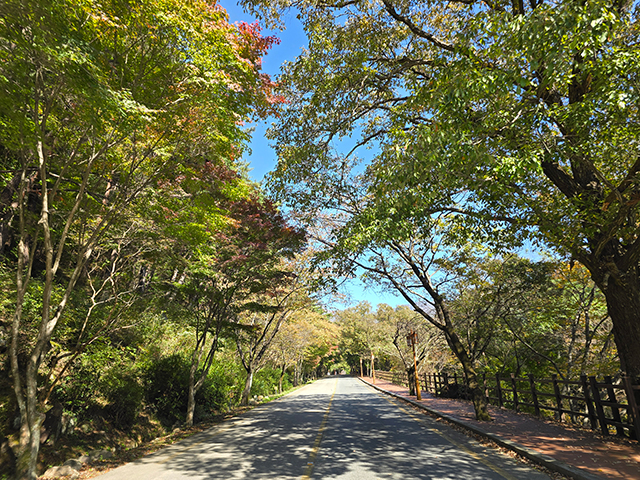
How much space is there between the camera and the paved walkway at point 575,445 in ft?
16.0

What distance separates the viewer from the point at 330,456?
631 cm

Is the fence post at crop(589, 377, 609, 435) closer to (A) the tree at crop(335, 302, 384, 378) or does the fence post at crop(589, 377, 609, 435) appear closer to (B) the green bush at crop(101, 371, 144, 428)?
(B) the green bush at crop(101, 371, 144, 428)

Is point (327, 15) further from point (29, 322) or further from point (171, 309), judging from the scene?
point (171, 309)

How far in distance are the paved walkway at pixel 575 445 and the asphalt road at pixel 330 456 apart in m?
0.73

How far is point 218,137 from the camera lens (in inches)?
273

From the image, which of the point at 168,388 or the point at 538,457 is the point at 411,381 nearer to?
the point at 168,388

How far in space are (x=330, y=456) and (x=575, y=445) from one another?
15.6 ft

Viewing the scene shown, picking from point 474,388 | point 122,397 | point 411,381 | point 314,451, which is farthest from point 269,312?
point 411,381

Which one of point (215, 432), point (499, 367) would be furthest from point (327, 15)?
point (499, 367)

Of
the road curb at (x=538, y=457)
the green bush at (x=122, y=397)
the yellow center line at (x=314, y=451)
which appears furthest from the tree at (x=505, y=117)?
the green bush at (x=122, y=397)

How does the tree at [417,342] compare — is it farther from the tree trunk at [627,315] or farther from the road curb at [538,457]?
the tree trunk at [627,315]

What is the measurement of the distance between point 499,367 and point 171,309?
19042mm

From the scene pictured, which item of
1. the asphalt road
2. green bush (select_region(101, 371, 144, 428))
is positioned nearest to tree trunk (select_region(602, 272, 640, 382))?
the asphalt road

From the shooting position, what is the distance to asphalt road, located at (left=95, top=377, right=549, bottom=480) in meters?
5.23
